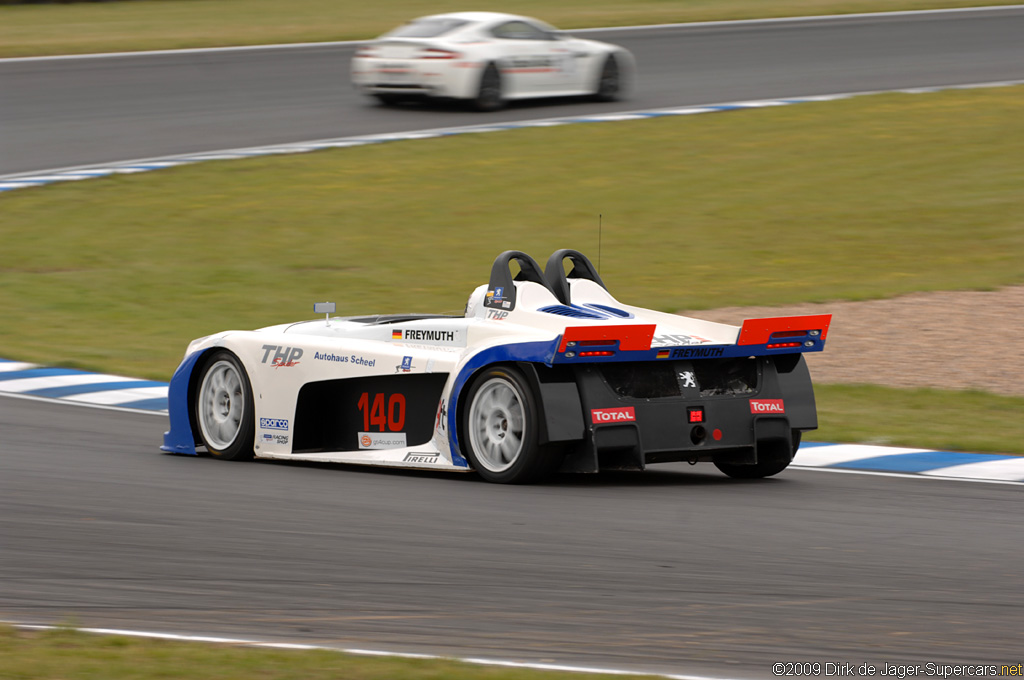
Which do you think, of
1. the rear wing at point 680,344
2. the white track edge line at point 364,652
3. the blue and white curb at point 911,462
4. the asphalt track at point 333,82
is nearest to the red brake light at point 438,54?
the asphalt track at point 333,82

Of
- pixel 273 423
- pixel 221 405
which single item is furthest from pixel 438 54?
pixel 273 423

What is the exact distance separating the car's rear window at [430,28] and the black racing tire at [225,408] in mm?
Result: 16530

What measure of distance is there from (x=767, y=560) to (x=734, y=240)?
1344cm

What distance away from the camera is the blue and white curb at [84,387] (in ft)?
40.5

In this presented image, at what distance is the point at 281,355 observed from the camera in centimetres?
967

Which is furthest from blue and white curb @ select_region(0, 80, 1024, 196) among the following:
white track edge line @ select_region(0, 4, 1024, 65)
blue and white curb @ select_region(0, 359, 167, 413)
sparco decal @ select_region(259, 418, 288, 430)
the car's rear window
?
sparco decal @ select_region(259, 418, 288, 430)

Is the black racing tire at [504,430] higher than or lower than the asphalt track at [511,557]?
higher

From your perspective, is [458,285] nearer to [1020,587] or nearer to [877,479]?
[877,479]

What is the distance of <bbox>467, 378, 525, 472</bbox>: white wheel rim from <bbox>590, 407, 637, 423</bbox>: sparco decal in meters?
0.39

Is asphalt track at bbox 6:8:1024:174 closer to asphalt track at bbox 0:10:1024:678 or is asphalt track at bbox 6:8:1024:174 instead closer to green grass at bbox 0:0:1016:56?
green grass at bbox 0:0:1016:56

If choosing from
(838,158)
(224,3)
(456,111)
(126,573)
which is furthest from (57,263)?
(224,3)

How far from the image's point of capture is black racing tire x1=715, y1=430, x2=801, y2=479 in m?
9.15

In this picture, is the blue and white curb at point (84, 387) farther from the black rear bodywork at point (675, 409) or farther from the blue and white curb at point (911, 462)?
the blue and white curb at point (911, 462)

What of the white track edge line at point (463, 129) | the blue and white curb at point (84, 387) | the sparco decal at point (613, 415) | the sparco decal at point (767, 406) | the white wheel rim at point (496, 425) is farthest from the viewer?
the white track edge line at point (463, 129)
